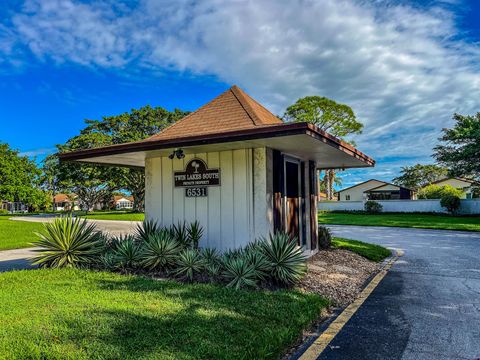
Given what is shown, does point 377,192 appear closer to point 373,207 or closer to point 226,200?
point 373,207

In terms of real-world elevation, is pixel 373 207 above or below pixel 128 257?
above

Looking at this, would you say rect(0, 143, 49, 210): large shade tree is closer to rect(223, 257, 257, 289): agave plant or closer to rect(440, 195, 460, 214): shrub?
rect(223, 257, 257, 289): agave plant

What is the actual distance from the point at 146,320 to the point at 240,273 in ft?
6.35

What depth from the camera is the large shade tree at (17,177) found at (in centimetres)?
3984

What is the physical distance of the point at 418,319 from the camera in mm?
4348

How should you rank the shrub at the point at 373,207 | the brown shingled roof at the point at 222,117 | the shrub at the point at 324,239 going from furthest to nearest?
the shrub at the point at 373,207, the shrub at the point at 324,239, the brown shingled roof at the point at 222,117

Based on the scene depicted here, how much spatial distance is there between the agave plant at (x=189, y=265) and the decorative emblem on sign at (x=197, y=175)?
5.94ft

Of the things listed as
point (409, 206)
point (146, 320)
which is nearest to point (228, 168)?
point (146, 320)

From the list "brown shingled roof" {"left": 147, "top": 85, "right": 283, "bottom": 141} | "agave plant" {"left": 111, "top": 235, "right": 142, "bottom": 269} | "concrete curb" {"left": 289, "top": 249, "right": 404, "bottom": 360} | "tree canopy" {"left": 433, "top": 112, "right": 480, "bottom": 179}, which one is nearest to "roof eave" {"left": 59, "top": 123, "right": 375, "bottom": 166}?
"brown shingled roof" {"left": 147, "top": 85, "right": 283, "bottom": 141}

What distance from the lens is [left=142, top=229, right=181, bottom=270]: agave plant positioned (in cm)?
629

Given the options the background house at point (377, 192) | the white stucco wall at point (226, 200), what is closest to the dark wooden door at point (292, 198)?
the white stucco wall at point (226, 200)

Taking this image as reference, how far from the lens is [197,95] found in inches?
602

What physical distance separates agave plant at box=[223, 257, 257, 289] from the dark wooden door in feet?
8.02

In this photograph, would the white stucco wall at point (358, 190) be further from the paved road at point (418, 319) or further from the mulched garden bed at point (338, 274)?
the paved road at point (418, 319)
